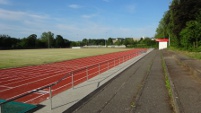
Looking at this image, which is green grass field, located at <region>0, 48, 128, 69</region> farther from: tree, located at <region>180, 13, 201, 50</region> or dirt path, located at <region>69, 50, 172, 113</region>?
tree, located at <region>180, 13, 201, 50</region>

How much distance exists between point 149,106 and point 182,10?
41.4 metres

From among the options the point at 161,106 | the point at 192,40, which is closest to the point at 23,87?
the point at 161,106

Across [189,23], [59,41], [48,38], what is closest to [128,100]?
[189,23]

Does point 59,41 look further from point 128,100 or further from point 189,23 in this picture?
point 128,100

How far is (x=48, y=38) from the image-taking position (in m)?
130

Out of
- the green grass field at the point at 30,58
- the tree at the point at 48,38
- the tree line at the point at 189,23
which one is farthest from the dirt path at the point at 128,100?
the tree at the point at 48,38

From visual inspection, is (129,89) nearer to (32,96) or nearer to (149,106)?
(149,106)

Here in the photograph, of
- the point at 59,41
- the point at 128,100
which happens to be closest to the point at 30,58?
the point at 128,100

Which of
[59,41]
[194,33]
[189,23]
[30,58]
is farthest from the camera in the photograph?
[59,41]

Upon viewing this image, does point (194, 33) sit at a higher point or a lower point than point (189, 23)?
lower

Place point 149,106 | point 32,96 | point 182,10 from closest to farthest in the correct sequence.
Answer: point 149,106 < point 32,96 < point 182,10

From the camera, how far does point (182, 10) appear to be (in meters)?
43.3

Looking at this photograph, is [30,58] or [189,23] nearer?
[30,58]

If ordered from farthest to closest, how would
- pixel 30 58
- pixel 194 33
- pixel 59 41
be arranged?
pixel 59 41 → pixel 194 33 → pixel 30 58
